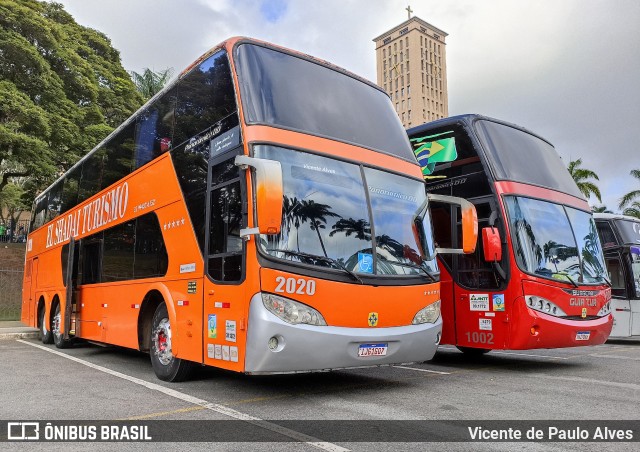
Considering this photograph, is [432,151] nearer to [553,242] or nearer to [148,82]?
[553,242]

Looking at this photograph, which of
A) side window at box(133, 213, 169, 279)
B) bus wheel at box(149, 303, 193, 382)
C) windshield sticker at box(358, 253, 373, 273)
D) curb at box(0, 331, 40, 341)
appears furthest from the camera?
curb at box(0, 331, 40, 341)

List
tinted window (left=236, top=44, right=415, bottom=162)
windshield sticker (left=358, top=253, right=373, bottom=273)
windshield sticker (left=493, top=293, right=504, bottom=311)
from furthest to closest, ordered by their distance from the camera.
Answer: windshield sticker (left=493, top=293, right=504, bottom=311), tinted window (left=236, top=44, right=415, bottom=162), windshield sticker (left=358, top=253, right=373, bottom=273)

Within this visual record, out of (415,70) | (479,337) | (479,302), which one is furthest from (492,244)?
(415,70)

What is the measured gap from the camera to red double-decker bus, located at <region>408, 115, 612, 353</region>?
788 cm

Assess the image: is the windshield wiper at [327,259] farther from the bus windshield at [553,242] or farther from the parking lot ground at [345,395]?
the bus windshield at [553,242]

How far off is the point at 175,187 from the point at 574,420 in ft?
17.4

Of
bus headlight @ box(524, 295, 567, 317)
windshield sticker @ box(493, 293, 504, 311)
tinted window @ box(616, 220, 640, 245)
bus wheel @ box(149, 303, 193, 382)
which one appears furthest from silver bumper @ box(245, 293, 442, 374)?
tinted window @ box(616, 220, 640, 245)

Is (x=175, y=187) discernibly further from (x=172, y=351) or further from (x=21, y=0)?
(x=21, y=0)

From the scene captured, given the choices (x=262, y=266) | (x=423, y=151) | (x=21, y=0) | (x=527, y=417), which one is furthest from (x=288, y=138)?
(x=21, y=0)

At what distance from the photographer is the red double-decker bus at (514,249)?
7.88 meters

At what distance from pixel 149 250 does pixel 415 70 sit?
111920 millimetres

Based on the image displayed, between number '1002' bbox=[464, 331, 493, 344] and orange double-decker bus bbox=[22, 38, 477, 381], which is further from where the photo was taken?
number '1002' bbox=[464, 331, 493, 344]

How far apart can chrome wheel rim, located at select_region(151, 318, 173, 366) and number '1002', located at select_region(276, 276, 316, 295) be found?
2.51 meters

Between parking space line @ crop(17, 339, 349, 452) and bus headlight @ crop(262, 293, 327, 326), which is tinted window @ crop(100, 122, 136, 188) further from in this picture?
bus headlight @ crop(262, 293, 327, 326)
